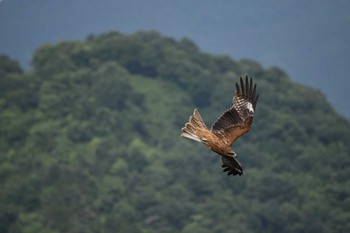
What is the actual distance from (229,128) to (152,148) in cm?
8589

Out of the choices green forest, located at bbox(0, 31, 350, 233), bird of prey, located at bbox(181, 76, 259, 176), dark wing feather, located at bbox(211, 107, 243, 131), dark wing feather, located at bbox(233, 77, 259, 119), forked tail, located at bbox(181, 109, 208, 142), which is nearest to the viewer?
bird of prey, located at bbox(181, 76, 259, 176)

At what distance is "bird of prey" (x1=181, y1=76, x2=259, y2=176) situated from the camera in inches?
769

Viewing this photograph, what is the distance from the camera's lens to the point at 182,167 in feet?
332

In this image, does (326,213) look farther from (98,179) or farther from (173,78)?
(173,78)

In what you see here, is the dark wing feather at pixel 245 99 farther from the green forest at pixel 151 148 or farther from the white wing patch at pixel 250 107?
the green forest at pixel 151 148

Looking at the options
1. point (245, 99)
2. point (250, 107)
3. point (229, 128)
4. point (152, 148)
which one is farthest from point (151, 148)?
point (229, 128)

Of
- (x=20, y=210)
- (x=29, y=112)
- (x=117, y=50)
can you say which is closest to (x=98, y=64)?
(x=117, y=50)

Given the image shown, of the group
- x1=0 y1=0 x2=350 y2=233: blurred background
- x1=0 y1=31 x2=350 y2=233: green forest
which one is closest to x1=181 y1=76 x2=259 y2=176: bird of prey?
x1=0 y1=0 x2=350 y2=233: blurred background

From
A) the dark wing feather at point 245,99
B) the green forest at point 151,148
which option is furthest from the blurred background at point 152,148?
the dark wing feather at point 245,99

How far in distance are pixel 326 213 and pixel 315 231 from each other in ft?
6.50

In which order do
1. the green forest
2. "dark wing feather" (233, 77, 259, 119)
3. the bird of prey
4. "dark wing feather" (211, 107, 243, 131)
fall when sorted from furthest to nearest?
1. the green forest
2. "dark wing feather" (233, 77, 259, 119)
3. "dark wing feather" (211, 107, 243, 131)
4. the bird of prey

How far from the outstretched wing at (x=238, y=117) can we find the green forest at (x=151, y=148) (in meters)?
64.6

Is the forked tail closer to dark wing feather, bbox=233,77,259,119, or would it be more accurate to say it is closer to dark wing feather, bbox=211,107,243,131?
dark wing feather, bbox=211,107,243,131

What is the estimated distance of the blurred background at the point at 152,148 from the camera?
8888 centimetres
